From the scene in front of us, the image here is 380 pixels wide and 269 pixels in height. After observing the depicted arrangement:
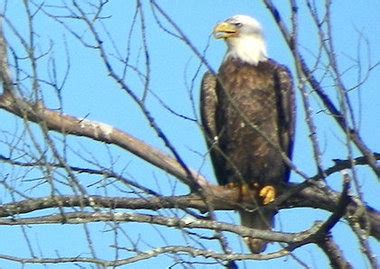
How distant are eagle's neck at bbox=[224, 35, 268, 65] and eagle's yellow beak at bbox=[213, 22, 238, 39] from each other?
51mm

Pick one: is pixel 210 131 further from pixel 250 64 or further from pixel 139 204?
pixel 139 204

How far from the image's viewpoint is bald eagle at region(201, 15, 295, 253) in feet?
22.8

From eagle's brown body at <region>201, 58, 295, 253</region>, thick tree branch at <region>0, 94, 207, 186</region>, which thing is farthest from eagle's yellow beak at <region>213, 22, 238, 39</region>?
thick tree branch at <region>0, 94, 207, 186</region>

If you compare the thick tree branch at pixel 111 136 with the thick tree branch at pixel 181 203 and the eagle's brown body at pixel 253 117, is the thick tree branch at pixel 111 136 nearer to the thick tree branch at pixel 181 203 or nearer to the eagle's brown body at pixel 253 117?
the thick tree branch at pixel 181 203

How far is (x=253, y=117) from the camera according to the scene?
6.89 meters

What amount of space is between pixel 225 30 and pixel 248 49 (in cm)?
25

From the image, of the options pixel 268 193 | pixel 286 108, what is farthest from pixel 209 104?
pixel 268 193

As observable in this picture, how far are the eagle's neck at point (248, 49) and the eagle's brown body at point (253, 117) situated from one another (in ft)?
0.19

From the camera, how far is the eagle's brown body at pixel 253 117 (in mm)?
6965

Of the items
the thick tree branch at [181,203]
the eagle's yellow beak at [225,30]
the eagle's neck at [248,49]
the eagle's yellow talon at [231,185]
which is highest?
the eagle's yellow beak at [225,30]

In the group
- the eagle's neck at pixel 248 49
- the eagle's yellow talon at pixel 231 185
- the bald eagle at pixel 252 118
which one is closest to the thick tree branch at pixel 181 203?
the eagle's yellow talon at pixel 231 185

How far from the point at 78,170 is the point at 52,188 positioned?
494 mm

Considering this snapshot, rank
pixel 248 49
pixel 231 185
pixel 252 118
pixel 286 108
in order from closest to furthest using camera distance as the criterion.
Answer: pixel 231 185
pixel 252 118
pixel 286 108
pixel 248 49

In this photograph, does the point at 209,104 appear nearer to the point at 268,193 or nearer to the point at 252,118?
the point at 252,118
